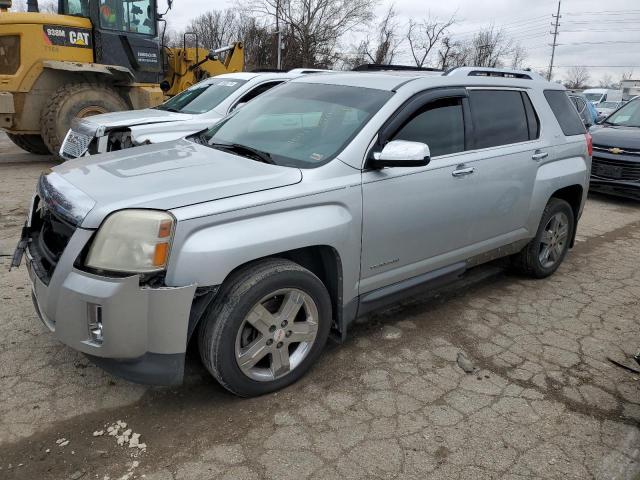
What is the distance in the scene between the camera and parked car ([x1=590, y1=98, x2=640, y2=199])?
27.1 feet

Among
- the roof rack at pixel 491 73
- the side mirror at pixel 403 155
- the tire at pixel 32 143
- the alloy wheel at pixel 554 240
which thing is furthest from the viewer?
the tire at pixel 32 143

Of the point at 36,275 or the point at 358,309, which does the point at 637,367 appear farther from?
the point at 36,275

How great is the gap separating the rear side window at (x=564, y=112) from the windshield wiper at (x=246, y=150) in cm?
286

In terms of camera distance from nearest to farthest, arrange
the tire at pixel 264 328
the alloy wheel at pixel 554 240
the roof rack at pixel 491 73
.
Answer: the tire at pixel 264 328, the roof rack at pixel 491 73, the alloy wheel at pixel 554 240

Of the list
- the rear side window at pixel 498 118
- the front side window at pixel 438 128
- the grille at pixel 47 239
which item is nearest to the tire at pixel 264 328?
the grille at pixel 47 239

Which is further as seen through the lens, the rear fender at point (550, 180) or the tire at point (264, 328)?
the rear fender at point (550, 180)

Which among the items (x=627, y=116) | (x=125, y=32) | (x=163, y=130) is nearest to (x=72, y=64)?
(x=125, y=32)

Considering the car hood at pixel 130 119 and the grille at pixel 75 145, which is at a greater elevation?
the car hood at pixel 130 119

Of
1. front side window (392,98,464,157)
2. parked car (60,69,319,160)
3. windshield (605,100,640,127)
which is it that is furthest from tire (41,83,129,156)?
windshield (605,100,640,127)

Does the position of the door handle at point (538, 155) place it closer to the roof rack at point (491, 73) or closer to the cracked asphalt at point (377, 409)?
the roof rack at point (491, 73)

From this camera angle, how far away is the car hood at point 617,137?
8315 mm

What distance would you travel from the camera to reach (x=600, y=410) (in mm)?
2975

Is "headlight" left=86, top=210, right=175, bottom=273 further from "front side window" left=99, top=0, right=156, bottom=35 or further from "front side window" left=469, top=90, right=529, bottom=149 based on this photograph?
"front side window" left=99, top=0, right=156, bottom=35

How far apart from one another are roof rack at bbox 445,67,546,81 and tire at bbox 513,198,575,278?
114cm
